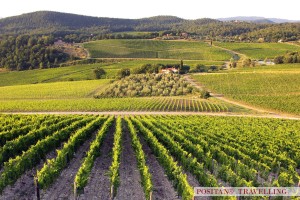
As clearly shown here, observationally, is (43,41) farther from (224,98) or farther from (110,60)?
(224,98)

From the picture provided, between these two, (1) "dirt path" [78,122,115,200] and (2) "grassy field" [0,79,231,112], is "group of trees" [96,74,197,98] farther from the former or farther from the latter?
(1) "dirt path" [78,122,115,200]

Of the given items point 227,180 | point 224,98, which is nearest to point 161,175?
point 227,180

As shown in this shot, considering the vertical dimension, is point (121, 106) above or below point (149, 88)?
below

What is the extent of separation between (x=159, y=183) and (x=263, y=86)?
90092 mm

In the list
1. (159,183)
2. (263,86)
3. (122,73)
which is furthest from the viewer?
(122,73)

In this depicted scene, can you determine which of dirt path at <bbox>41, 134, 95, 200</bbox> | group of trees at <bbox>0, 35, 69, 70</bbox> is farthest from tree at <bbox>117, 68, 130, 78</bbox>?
dirt path at <bbox>41, 134, 95, 200</bbox>

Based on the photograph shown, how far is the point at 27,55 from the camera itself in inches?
6639

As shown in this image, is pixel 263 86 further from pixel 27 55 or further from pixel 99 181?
pixel 27 55

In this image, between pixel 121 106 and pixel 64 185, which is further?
pixel 121 106

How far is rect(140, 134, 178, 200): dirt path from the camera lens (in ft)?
69.9

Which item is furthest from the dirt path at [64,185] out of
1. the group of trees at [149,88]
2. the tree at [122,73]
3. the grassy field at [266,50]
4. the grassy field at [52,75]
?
the grassy field at [266,50]

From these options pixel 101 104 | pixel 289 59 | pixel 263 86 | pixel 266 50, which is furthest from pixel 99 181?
pixel 266 50

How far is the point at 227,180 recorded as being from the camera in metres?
23.1

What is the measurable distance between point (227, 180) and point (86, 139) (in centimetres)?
1930
